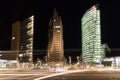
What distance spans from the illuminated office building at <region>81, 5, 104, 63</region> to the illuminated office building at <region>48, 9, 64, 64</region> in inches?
54.2

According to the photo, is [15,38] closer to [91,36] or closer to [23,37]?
[23,37]

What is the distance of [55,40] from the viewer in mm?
15961

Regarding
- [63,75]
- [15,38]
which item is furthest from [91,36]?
[15,38]

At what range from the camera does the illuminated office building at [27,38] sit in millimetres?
12046

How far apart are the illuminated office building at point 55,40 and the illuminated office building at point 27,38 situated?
89cm

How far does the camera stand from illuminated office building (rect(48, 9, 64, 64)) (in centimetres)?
1227

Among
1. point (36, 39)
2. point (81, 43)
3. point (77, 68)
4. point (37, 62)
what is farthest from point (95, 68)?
point (36, 39)

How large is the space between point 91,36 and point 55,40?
542 cm

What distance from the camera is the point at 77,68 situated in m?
9.70

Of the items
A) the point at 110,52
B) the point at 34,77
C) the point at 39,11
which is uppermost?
the point at 39,11

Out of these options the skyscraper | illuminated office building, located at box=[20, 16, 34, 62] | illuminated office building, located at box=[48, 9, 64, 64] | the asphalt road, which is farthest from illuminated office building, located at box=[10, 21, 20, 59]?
the asphalt road

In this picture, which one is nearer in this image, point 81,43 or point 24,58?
point 81,43

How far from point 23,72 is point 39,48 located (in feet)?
11.1

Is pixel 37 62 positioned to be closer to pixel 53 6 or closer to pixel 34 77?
pixel 53 6
